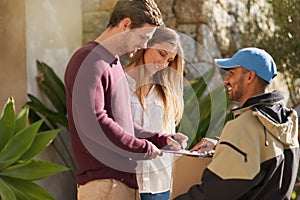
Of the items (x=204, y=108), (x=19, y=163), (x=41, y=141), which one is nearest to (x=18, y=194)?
(x=19, y=163)

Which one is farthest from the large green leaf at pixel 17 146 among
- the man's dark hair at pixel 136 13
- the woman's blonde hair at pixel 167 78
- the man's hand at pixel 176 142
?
the man's dark hair at pixel 136 13

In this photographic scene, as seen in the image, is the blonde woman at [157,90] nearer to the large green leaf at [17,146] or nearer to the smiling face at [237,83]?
the smiling face at [237,83]

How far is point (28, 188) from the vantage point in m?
4.91

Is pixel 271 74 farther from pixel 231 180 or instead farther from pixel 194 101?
pixel 194 101

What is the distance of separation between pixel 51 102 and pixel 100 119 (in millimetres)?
2832

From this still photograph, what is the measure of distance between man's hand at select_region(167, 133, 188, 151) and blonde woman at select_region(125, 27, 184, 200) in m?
0.19

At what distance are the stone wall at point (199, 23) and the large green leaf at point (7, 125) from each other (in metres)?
1.98

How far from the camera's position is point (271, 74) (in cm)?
327

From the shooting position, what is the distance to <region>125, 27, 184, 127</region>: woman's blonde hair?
417 cm

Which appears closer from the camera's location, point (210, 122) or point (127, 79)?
point (127, 79)

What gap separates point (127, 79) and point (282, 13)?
10.2 feet

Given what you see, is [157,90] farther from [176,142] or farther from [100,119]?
[100,119]

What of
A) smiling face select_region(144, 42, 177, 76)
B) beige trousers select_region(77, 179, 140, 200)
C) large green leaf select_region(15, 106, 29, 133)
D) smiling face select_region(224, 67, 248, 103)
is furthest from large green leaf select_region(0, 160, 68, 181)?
smiling face select_region(224, 67, 248, 103)

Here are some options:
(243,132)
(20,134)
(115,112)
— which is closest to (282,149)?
(243,132)
